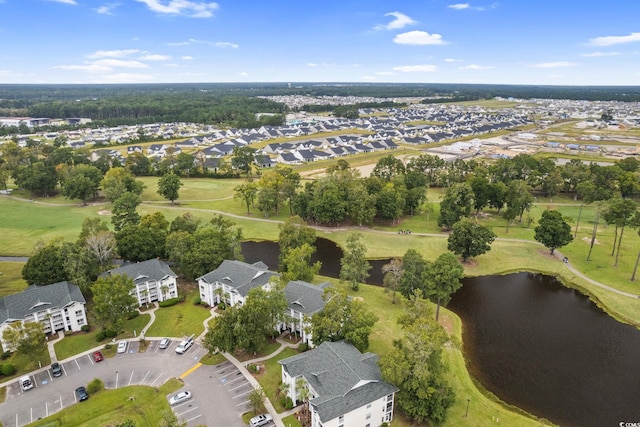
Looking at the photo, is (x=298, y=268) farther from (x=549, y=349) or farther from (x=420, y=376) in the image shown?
(x=549, y=349)

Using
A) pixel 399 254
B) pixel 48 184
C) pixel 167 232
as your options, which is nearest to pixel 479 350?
pixel 399 254

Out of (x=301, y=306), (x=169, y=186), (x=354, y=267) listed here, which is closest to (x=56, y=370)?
(x=301, y=306)

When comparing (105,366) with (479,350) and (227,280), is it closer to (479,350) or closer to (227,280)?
(227,280)

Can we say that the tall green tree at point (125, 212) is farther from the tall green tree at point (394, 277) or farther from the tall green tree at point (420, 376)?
the tall green tree at point (420, 376)

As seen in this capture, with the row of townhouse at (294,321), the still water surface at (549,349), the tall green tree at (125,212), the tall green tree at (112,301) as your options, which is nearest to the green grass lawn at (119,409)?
the tall green tree at (112,301)

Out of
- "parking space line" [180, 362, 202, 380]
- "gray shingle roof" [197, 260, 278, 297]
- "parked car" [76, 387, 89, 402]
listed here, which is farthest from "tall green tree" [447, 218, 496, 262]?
"parked car" [76, 387, 89, 402]
